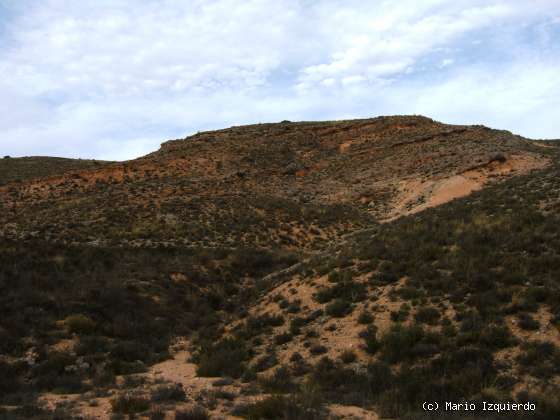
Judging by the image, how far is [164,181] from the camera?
38188 millimetres

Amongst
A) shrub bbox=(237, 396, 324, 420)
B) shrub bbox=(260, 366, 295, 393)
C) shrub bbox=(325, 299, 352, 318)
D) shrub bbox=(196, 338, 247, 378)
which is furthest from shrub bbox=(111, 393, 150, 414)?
shrub bbox=(325, 299, 352, 318)

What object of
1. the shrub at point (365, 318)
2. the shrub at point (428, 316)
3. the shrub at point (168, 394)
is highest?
the shrub at point (428, 316)

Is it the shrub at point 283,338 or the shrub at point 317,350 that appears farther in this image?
the shrub at point 283,338

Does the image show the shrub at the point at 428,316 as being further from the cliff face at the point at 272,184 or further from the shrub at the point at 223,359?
the cliff face at the point at 272,184

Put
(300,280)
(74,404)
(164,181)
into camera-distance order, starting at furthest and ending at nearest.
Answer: (164,181) < (300,280) < (74,404)

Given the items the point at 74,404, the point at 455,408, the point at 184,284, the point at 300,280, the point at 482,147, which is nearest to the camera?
the point at 455,408

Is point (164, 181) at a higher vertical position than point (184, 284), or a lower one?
higher

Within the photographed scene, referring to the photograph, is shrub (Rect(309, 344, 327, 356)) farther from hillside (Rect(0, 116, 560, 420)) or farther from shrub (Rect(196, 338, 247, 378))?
shrub (Rect(196, 338, 247, 378))

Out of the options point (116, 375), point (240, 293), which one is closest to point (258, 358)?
point (116, 375)

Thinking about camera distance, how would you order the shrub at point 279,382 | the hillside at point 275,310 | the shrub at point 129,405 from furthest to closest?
1. the shrub at point 279,382
2. the hillside at point 275,310
3. the shrub at point 129,405

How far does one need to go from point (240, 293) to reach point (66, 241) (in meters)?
10.9

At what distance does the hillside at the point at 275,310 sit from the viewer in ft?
26.9

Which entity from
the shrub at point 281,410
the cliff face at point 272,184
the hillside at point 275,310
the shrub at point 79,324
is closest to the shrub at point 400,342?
the hillside at point 275,310

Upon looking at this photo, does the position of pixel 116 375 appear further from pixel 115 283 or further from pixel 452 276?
pixel 452 276
